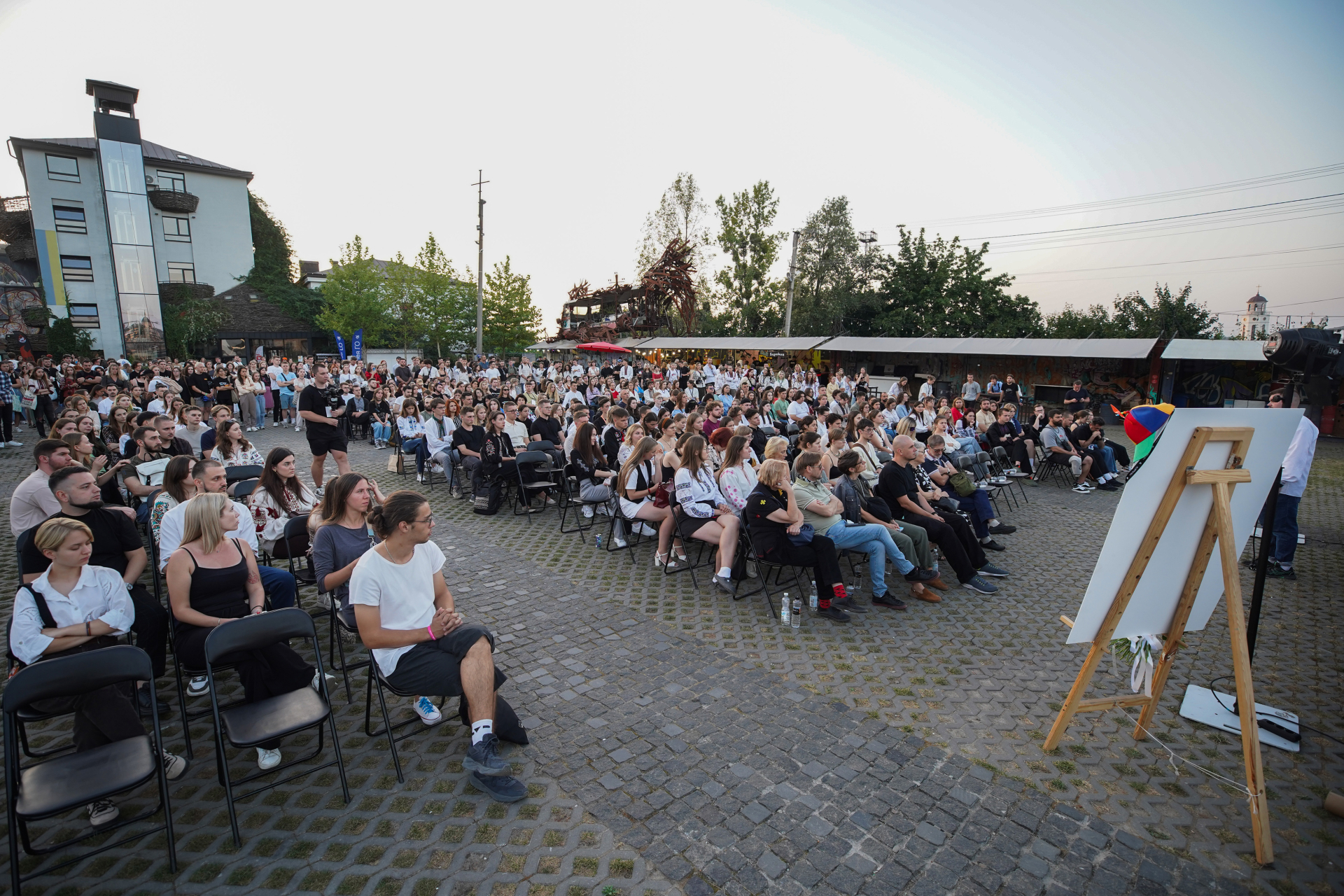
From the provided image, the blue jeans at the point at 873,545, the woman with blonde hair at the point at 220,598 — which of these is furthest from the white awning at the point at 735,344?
the woman with blonde hair at the point at 220,598

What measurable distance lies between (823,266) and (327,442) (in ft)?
115

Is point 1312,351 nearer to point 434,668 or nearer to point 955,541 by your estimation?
point 955,541

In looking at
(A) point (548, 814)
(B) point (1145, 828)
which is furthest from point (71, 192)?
(B) point (1145, 828)

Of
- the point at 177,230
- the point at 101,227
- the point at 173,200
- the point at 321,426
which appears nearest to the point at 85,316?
the point at 101,227

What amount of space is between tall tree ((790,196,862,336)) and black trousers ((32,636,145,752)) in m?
36.5

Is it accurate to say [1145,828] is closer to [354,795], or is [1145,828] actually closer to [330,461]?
[354,795]

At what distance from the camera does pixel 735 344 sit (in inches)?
1151

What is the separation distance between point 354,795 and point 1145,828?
415cm

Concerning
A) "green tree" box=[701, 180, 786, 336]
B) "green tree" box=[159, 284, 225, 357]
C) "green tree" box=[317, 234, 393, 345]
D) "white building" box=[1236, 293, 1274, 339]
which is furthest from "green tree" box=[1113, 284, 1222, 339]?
"green tree" box=[159, 284, 225, 357]

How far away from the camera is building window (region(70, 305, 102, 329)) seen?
116ft

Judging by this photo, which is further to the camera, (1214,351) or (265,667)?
(1214,351)

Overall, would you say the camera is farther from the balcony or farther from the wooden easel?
the balcony

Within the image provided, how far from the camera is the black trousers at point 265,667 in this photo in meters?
3.39

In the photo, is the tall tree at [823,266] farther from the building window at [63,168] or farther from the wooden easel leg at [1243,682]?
the building window at [63,168]
